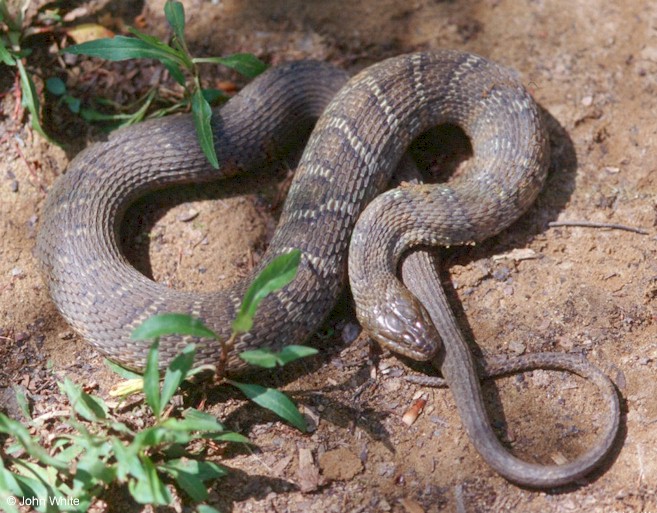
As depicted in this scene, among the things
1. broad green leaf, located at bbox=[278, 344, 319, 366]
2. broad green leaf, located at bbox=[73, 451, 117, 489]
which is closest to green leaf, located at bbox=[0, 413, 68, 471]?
broad green leaf, located at bbox=[73, 451, 117, 489]

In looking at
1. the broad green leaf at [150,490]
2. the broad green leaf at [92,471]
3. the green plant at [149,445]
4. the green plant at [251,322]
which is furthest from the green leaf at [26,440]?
the green plant at [251,322]

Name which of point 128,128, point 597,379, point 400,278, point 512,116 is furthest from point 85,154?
point 597,379

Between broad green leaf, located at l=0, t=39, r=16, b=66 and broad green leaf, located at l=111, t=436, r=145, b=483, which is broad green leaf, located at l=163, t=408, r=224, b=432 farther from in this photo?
broad green leaf, located at l=0, t=39, r=16, b=66

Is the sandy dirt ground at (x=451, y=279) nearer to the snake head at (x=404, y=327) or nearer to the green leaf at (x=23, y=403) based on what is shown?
the green leaf at (x=23, y=403)

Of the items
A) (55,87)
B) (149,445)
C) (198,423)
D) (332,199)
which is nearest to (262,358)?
(198,423)

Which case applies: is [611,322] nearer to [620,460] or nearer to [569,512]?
[620,460]

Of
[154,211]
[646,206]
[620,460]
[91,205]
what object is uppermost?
[91,205]
